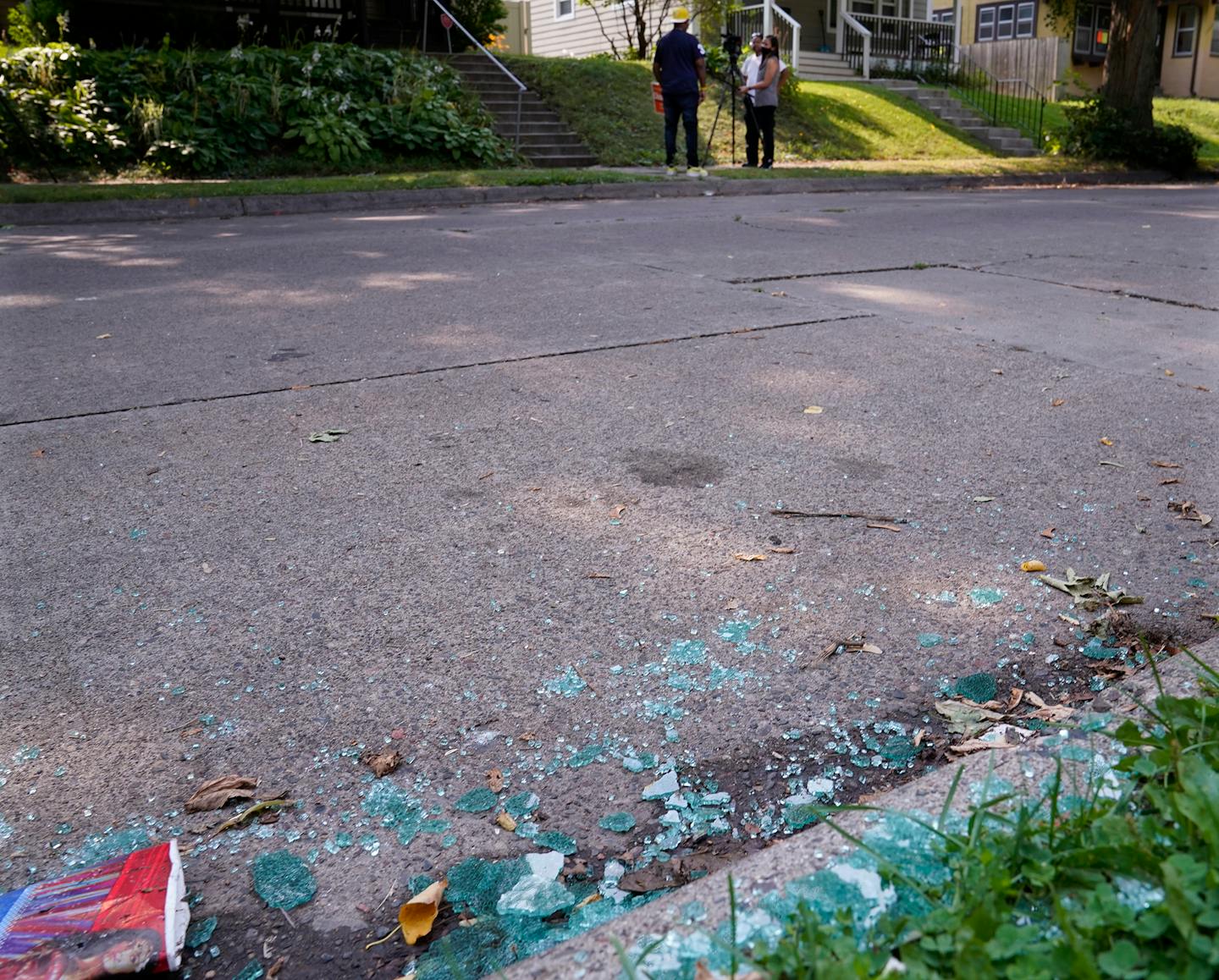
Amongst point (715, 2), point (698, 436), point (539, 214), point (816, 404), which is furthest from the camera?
point (715, 2)

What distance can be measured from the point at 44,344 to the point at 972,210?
9.54 meters

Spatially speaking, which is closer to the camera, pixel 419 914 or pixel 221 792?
pixel 419 914

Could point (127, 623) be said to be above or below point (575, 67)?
below

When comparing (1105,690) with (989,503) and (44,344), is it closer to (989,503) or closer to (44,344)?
(989,503)

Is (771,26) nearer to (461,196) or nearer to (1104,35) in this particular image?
(461,196)

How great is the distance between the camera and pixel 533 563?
114 inches

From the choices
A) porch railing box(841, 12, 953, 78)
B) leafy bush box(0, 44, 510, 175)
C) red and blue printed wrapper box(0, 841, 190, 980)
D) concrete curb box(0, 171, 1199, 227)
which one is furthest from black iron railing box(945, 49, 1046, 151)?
red and blue printed wrapper box(0, 841, 190, 980)

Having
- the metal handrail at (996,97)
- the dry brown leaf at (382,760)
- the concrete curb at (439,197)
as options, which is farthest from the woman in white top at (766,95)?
the dry brown leaf at (382,760)

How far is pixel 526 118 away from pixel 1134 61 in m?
11.0

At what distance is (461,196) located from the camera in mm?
12711

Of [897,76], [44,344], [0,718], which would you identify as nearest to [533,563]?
[0,718]

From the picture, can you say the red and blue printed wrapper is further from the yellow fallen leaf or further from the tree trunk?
the tree trunk

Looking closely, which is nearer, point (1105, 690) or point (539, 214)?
point (1105, 690)

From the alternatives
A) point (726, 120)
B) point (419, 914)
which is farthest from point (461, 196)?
point (419, 914)
